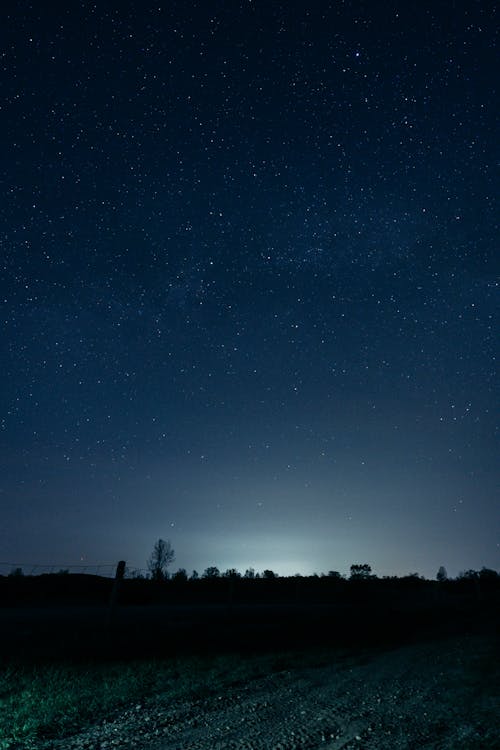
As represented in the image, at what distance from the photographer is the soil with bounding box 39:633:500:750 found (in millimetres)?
4328

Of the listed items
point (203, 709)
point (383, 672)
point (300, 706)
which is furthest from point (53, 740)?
point (383, 672)

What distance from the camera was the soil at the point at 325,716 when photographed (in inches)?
170

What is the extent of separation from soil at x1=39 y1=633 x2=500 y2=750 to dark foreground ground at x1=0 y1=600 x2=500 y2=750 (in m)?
0.01

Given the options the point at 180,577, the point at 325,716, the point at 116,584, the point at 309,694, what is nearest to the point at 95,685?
the point at 309,694

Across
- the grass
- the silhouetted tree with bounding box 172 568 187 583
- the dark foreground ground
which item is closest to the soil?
the dark foreground ground

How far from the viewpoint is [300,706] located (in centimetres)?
553

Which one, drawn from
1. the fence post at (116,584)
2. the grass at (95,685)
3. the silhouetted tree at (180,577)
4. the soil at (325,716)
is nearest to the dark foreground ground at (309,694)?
the soil at (325,716)

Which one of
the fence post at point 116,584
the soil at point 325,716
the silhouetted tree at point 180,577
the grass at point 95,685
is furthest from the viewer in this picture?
the silhouetted tree at point 180,577

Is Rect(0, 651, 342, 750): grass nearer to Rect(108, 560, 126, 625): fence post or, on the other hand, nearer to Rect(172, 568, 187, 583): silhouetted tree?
Rect(108, 560, 126, 625): fence post

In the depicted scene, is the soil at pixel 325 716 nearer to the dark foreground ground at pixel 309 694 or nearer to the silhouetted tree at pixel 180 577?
the dark foreground ground at pixel 309 694

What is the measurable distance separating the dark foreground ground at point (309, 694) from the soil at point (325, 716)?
0.04 feet

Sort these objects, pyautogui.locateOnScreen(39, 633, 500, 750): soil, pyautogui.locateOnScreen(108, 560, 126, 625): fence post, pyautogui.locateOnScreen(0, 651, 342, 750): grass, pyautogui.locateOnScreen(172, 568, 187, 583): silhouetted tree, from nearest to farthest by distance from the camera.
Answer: pyautogui.locateOnScreen(39, 633, 500, 750): soil → pyautogui.locateOnScreen(0, 651, 342, 750): grass → pyautogui.locateOnScreen(108, 560, 126, 625): fence post → pyautogui.locateOnScreen(172, 568, 187, 583): silhouetted tree

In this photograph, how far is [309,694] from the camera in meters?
6.11

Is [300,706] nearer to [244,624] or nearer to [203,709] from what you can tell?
[203,709]
